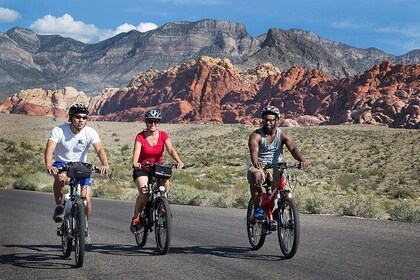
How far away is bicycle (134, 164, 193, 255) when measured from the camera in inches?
341

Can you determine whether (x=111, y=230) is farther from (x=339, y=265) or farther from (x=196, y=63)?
(x=196, y=63)

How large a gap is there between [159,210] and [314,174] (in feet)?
115

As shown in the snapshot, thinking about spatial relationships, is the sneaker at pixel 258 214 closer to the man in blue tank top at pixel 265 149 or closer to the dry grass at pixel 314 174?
the man in blue tank top at pixel 265 149

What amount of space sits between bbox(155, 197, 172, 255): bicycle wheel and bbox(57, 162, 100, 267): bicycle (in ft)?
3.62

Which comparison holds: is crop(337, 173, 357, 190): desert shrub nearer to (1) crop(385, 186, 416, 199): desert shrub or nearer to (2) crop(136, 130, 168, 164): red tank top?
(1) crop(385, 186, 416, 199): desert shrub

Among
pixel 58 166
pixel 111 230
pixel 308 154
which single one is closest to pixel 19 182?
pixel 111 230

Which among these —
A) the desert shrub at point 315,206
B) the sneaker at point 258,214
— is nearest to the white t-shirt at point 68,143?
the sneaker at point 258,214

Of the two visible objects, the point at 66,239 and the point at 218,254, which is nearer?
the point at 66,239

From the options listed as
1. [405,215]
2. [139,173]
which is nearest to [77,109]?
[139,173]

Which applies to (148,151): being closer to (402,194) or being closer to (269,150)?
(269,150)

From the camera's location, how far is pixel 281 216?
855cm

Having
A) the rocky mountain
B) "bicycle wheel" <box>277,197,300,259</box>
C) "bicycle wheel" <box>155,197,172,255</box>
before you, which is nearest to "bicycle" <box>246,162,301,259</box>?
"bicycle wheel" <box>277,197,300,259</box>

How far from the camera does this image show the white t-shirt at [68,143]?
27.8 ft

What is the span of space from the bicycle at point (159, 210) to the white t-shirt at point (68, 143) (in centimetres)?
102
